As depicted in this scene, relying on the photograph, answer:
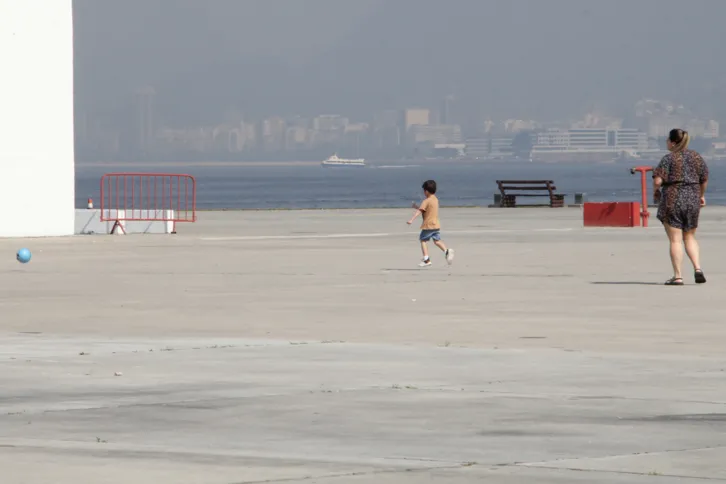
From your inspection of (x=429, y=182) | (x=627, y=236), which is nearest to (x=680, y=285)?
(x=429, y=182)

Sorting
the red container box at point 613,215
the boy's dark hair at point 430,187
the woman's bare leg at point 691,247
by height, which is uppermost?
the boy's dark hair at point 430,187

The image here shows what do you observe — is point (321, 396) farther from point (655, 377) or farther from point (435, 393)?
point (655, 377)

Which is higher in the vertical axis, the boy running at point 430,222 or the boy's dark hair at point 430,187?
the boy's dark hair at point 430,187

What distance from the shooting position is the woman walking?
21.0m

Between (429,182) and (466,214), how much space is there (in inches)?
1079

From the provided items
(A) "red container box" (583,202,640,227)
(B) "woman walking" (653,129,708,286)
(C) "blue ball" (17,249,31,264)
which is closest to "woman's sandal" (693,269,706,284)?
(B) "woman walking" (653,129,708,286)

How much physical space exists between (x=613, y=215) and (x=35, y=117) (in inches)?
533

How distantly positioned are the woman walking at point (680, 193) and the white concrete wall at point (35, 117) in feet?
58.0

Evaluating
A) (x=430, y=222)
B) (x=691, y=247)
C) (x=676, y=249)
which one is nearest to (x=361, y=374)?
(x=676, y=249)

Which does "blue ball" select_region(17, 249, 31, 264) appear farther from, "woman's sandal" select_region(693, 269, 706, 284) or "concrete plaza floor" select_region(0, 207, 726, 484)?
"woman's sandal" select_region(693, 269, 706, 284)

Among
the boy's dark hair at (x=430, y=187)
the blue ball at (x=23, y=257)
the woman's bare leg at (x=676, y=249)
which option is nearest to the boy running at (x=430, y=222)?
the boy's dark hair at (x=430, y=187)

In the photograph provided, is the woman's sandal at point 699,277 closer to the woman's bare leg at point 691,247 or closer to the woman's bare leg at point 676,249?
the woman's bare leg at point 691,247

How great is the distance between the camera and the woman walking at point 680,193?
2102 centimetres

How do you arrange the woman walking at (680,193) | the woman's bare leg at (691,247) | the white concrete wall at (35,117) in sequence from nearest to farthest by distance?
the woman walking at (680,193)
the woman's bare leg at (691,247)
the white concrete wall at (35,117)
